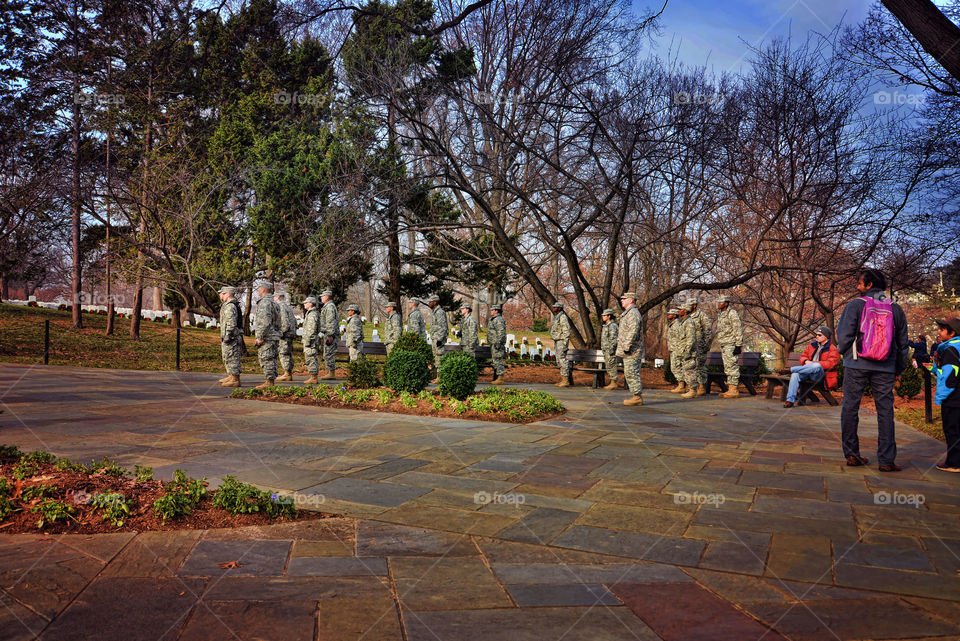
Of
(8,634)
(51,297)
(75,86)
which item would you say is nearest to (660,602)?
(8,634)

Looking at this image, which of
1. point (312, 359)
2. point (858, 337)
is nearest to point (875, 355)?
point (858, 337)

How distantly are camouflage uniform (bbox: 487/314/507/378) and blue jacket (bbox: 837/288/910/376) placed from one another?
1063 cm

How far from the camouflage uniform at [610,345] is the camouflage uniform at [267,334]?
744cm

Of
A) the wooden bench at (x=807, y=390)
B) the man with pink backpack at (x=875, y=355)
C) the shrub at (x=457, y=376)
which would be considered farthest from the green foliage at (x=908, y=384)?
the shrub at (x=457, y=376)

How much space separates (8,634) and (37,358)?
18947 mm

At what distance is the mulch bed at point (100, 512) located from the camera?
13.7 ft

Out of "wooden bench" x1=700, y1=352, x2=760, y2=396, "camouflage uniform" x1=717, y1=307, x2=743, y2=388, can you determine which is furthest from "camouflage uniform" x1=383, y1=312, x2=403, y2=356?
"camouflage uniform" x1=717, y1=307, x2=743, y2=388

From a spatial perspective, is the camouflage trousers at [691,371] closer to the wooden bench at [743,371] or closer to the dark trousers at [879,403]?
the wooden bench at [743,371]

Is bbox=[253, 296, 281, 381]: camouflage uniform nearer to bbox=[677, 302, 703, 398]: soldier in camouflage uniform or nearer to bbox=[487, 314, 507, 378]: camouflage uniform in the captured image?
bbox=[487, 314, 507, 378]: camouflage uniform

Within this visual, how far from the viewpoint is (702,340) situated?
15.3m

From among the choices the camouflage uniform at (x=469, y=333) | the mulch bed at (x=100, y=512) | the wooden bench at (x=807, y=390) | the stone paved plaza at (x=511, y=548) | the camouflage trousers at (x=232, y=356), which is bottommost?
the stone paved plaza at (x=511, y=548)

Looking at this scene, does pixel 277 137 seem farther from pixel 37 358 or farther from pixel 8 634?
pixel 8 634

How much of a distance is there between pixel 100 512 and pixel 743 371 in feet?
50.5

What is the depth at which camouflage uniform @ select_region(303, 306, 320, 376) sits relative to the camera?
1495cm
